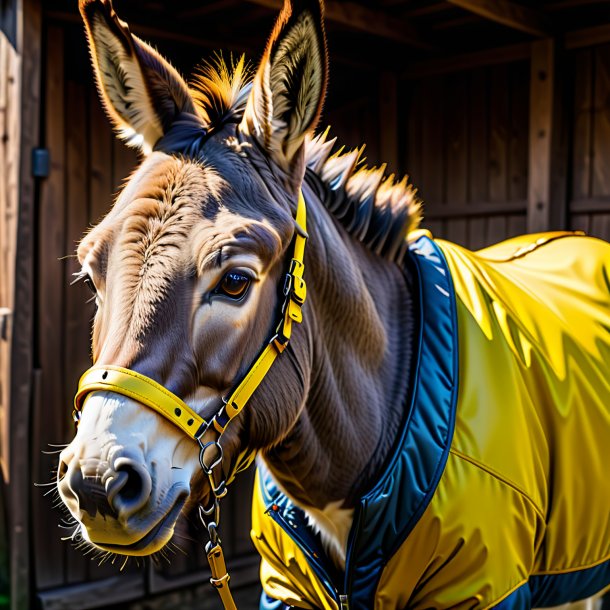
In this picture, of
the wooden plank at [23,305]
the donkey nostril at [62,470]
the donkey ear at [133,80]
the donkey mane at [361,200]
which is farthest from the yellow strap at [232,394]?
the wooden plank at [23,305]

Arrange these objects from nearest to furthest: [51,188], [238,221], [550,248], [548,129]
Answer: [238,221] < [550,248] < [51,188] < [548,129]

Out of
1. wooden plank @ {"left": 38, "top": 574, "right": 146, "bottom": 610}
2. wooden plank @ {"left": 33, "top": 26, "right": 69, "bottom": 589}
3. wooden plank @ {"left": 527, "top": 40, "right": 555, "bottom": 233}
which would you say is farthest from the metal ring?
wooden plank @ {"left": 527, "top": 40, "right": 555, "bottom": 233}

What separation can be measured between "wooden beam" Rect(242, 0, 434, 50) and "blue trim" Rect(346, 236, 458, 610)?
2184mm

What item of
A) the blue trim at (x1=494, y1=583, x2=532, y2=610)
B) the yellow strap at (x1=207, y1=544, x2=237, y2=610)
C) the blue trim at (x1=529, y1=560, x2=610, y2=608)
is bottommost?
the blue trim at (x1=529, y1=560, x2=610, y2=608)

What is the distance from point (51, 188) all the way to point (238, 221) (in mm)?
2254

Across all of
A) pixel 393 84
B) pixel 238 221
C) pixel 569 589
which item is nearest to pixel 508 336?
pixel 569 589

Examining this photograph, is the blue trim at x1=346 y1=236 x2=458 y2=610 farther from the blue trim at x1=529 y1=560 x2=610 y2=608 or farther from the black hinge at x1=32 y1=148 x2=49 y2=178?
the black hinge at x1=32 y1=148 x2=49 y2=178

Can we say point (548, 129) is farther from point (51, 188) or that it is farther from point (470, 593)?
point (470, 593)

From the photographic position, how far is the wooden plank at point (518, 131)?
4.13 metres

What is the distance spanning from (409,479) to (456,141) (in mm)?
3148

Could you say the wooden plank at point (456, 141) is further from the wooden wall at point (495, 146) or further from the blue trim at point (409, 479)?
the blue trim at point (409, 479)

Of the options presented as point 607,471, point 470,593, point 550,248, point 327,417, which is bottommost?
point 470,593

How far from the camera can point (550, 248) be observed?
2656 millimetres

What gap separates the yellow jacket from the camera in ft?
5.48
